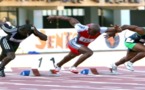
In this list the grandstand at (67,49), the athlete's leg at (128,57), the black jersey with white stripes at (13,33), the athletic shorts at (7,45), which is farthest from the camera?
the athlete's leg at (128,57)

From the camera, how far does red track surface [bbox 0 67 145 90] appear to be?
1178 centimetres

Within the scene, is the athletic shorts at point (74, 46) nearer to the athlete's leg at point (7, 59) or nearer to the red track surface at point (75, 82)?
the red track surface at point (75, 82)

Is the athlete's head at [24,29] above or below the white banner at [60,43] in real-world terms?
above

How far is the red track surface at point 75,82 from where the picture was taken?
464 inches

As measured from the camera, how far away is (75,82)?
42.7ft

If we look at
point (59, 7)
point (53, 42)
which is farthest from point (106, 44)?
point (59, 7)

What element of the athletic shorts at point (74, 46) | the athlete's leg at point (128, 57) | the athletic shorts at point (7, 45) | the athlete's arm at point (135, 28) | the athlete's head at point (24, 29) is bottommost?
the athlete's leg at point (128, 57)

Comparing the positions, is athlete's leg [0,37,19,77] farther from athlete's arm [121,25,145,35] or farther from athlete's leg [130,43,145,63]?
athlete's leg [130,43,145,63]

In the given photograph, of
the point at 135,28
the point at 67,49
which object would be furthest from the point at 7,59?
the point at 67,49

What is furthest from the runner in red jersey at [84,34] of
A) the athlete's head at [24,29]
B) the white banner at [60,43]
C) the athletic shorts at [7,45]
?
the white banner at [60,43]

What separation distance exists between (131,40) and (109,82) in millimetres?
3346

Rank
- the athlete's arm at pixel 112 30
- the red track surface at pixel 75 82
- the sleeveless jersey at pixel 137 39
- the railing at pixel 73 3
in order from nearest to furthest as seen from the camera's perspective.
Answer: the red track surface at pixel 75 82 → the athlete's arm at pixel 112 30 → the sleeveless jersey at pixel 137 39 → the railing at pixel 73 3

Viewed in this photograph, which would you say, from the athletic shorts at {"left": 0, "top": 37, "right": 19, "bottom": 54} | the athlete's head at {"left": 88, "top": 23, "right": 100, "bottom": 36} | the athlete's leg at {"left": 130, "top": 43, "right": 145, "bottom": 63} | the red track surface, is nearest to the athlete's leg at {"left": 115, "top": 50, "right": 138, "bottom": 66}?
the athlete's leg at {"left": 130, "top": 43, "right": 145, "bottom": 63}

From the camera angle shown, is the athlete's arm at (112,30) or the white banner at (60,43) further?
the white banner at (60,43)
